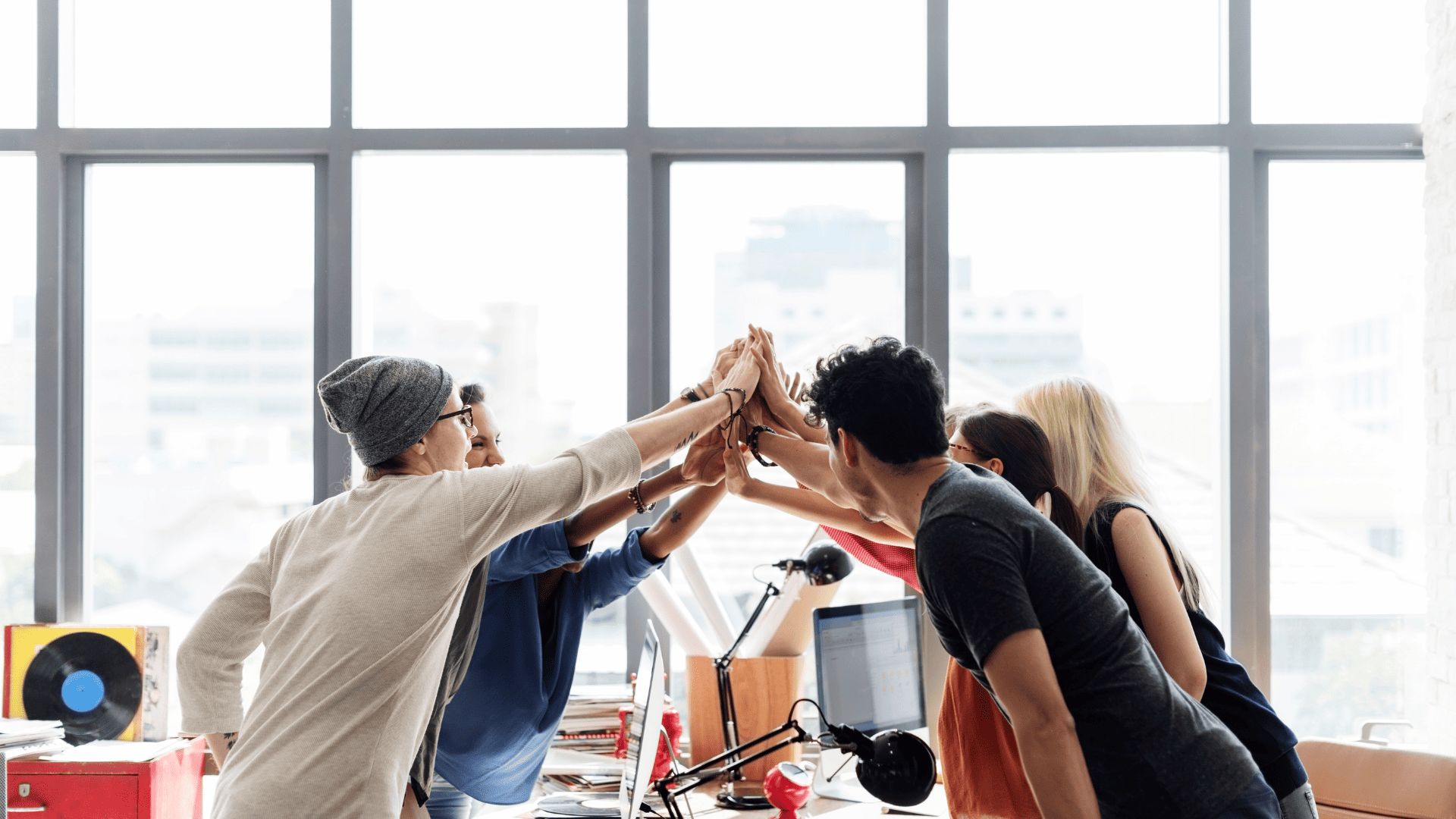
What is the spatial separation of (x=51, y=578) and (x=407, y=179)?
5.57 feet

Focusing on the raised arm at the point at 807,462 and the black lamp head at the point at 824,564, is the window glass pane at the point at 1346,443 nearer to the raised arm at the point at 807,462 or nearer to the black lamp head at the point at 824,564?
the black lamp head at the point at 824,564

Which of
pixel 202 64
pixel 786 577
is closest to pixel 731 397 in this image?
pixel 786 577

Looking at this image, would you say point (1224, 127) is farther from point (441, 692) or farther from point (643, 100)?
point (441, 692)

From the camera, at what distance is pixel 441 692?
4.88ft

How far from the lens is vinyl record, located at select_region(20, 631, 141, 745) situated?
2.67 meters

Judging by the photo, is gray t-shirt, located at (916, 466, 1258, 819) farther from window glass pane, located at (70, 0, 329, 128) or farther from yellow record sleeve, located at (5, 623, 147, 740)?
window glass pane, located at (70, 0, 329, 128)

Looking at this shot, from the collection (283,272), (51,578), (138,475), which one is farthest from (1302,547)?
(51,578)

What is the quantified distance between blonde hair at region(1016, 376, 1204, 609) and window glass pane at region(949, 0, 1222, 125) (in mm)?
1470

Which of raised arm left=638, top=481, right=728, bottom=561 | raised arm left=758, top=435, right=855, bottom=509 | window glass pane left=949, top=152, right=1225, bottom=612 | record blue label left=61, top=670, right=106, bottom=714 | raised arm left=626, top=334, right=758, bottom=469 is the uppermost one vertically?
window glass pane left=949, top=152, right=1225, bottom=612

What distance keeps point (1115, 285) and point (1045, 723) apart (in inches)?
87.6

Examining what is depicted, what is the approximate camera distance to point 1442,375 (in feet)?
8.82

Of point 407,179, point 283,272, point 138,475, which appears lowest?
point 138,475

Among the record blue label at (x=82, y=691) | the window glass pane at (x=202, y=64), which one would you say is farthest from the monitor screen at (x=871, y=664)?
the window glass pane at (x=202, y=64)

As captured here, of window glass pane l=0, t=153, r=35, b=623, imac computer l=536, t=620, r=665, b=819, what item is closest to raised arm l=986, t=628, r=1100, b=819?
imac computer l=536, t=620, r=665, b=819
